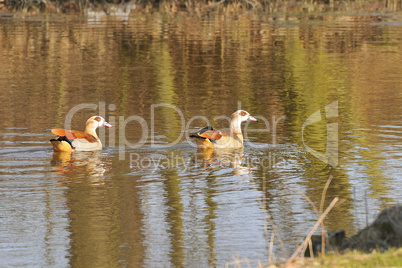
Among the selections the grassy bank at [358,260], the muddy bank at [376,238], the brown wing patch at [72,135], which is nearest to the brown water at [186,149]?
the brown wing patch at [72,135]

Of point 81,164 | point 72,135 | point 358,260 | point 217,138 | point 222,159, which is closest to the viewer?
point 358,260

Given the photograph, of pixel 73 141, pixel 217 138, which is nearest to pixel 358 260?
pixel 217 138

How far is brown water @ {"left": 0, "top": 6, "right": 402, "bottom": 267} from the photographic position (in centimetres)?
817

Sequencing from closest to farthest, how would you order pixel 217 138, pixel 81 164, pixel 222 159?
pixel 81 164 → pixel 222 159 → pixel 217 138

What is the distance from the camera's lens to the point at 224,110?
1667 cm

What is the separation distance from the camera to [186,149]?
43.2 ft

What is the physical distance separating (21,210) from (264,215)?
318cm

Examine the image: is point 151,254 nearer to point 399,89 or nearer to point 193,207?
point 193,207

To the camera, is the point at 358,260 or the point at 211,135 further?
the point at 211,135

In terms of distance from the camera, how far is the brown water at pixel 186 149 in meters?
8.17

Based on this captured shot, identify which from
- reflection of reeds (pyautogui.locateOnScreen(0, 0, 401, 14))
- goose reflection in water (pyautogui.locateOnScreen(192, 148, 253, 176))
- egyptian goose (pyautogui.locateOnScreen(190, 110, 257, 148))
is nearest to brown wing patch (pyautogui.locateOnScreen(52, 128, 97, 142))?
egyptian goose (pyautogui.locateOnScreen(190, 110, 257, 148))

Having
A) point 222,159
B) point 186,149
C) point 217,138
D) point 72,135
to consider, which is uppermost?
point 72,135

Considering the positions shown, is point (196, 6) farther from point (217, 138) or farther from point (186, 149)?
point (186, 149)

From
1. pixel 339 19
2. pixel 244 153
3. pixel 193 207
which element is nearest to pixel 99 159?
pixel 244 153
